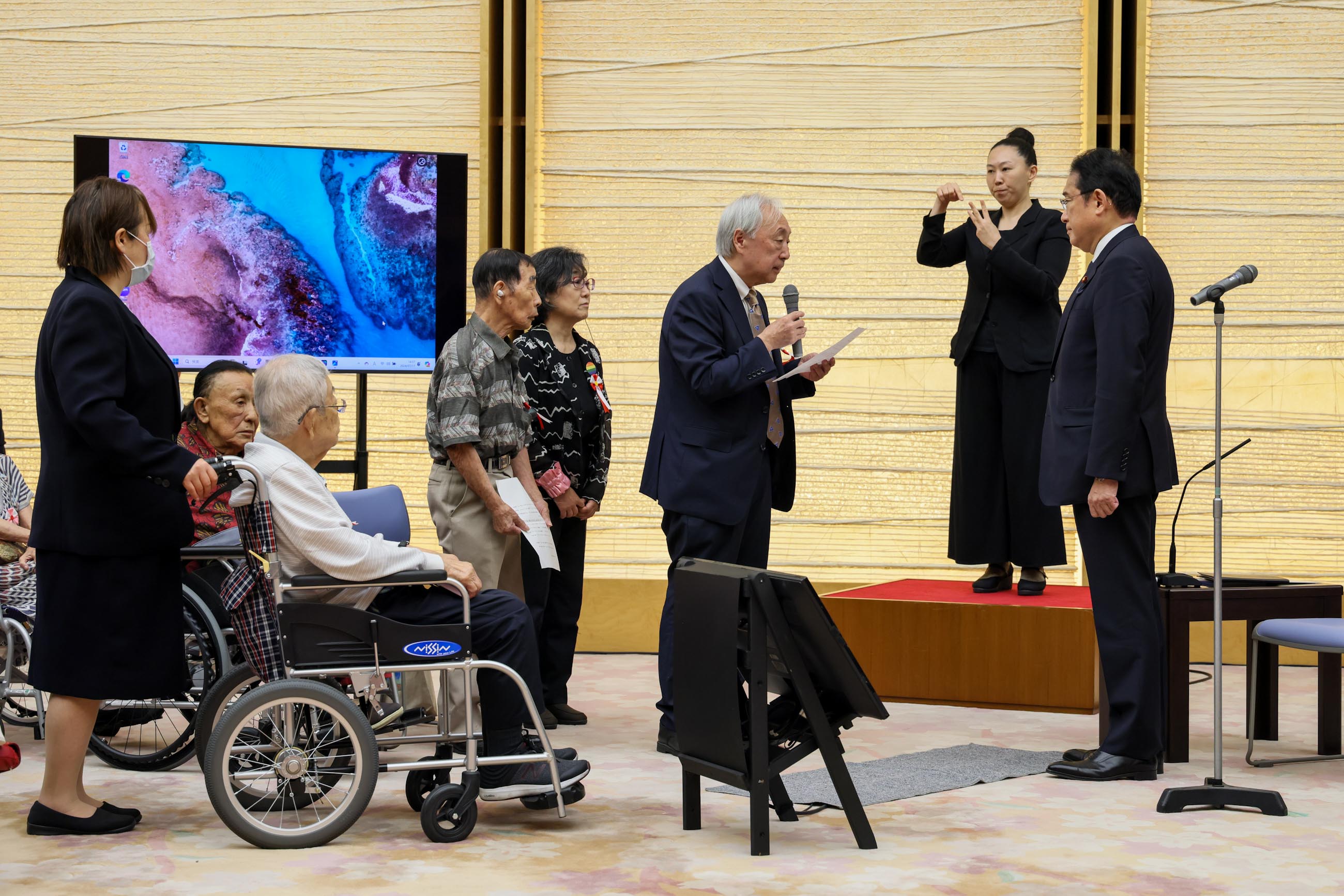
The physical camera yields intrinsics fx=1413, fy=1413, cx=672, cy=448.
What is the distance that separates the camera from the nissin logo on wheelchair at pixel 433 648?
3.02 metres

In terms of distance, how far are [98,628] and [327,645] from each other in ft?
1.65

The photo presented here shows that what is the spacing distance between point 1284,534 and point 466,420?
12.2ft

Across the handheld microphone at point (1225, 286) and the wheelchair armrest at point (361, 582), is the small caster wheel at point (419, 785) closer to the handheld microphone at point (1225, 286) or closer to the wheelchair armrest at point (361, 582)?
the wheelchair armrest at point (361, 582)

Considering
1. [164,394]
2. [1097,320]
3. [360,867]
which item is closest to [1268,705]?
[1097,320]

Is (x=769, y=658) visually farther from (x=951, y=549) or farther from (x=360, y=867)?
(x=951, y=549)

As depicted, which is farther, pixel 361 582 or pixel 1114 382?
pixel 1114 382

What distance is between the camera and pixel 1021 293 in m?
4.54

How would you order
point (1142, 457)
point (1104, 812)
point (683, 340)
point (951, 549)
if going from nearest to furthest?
point (1104, 812) → point (1142, 457) → point (683, 340) → point (951, 549)

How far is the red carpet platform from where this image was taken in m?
4.51

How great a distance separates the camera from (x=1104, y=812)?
10.9ft

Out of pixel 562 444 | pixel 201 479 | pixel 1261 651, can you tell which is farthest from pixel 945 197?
pixel 201 479

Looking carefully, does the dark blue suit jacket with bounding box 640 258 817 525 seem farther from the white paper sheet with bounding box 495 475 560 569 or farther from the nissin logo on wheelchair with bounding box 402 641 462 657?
the nissin logo on wheelchair with bounding box 402 641 462 657

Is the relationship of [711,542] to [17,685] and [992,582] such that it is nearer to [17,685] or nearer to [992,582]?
[992,582]

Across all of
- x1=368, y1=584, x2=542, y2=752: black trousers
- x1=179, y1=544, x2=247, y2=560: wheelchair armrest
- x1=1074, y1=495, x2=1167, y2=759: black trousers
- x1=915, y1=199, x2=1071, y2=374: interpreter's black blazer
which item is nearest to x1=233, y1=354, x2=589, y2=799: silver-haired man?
x1=368, y1=584, x2=542, y2=752: black trousers
